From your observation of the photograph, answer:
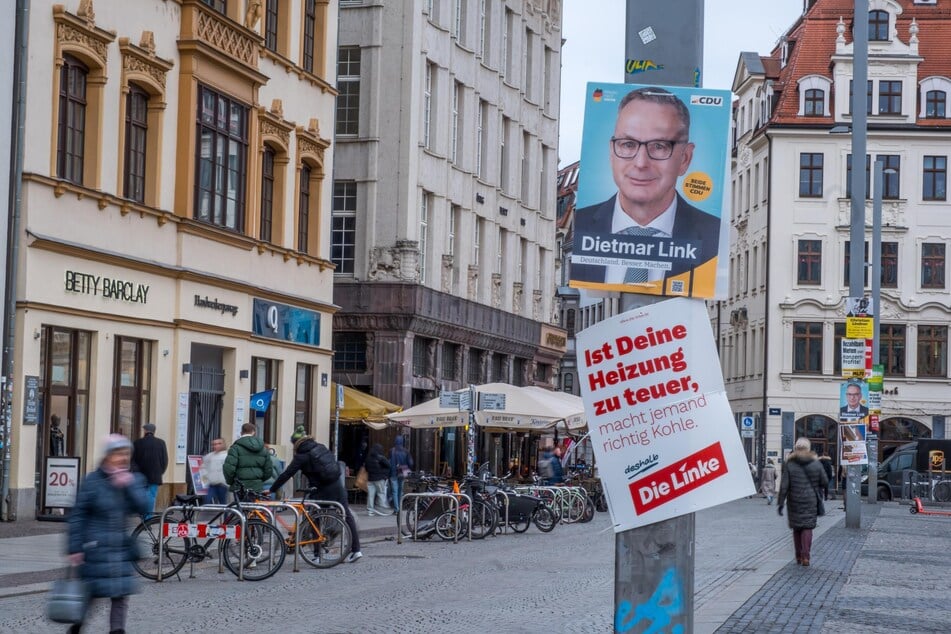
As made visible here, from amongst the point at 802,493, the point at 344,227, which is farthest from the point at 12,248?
the point at 344,227

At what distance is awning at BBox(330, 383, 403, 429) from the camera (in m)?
42.0

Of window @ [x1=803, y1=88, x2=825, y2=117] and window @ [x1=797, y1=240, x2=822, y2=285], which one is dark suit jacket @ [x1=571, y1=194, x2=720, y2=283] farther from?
window @ [x1=803, y1=88, x2=825, y2=117]

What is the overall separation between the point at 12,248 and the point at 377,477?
13.0 m

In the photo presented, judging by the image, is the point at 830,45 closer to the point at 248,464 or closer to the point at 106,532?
the point at 248,464

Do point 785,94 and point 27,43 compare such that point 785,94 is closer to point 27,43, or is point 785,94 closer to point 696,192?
point 27,43

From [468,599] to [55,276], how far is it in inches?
504

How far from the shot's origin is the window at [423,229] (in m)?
49.2

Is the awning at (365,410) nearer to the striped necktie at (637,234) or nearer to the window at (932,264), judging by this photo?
the striped necktie at (637,234)

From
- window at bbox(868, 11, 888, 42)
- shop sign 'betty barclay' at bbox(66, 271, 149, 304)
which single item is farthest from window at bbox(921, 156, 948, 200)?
shop sign 'betty barclay' at bbox(66, 271, 149, 304)

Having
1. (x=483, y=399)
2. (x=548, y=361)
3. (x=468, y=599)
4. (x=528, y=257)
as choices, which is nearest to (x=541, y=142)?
(x=528, y=257)

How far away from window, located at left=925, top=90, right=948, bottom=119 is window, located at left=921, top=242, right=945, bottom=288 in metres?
5.69

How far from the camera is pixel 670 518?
745 cm

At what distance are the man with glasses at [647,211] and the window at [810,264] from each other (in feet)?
230

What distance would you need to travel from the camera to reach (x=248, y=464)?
22.6 meters
